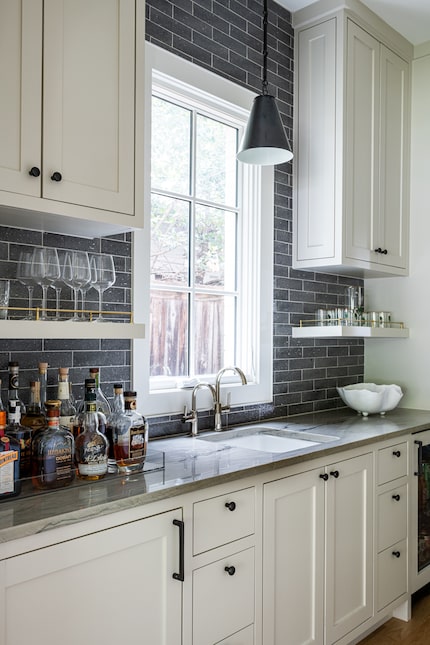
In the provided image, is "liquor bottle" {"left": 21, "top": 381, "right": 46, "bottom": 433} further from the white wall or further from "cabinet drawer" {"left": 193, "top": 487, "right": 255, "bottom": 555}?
the white wall

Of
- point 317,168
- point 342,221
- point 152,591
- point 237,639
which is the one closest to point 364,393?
point 342,221

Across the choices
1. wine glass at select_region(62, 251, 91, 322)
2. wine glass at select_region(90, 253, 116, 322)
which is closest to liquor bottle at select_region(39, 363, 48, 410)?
wine glass at select_region(62, 251, 91, 322)

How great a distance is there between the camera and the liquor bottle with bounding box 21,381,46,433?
69.4 inches

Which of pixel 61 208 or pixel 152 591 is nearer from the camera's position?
pixel 152 591

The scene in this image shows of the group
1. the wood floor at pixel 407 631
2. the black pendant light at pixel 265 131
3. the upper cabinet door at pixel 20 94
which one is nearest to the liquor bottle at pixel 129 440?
the upper cabinet door at pixel 20 94

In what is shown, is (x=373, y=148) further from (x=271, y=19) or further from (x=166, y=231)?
(x=166, y=231)

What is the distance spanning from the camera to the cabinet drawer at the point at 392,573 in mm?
2615

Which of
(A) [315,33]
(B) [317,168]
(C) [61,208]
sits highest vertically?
(A) [315,33]

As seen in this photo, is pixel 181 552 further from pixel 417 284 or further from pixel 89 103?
pixel 417 284

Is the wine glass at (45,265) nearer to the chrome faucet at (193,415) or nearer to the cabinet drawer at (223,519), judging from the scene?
the cabinet drawer at (223,519)

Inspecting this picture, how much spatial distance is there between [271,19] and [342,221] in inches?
43.7

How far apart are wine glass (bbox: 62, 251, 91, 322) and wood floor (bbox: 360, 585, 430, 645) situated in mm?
2002

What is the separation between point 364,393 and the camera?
3125 millimetres

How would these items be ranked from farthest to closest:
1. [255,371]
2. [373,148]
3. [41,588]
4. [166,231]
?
[373,148] → [255,371] → [166,231] → [41,588]
